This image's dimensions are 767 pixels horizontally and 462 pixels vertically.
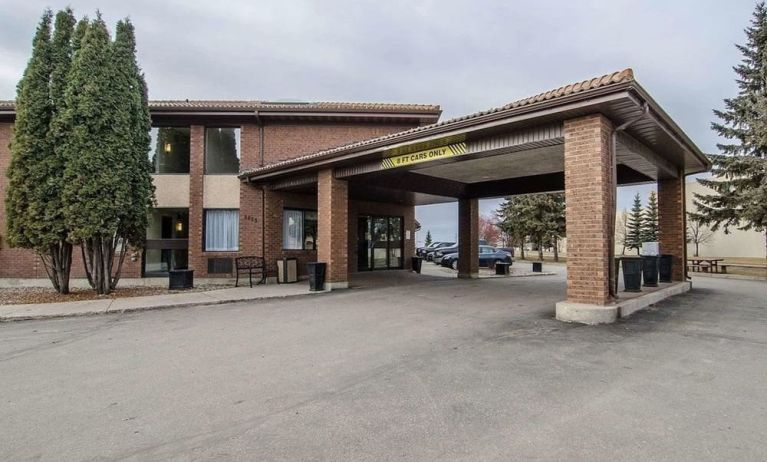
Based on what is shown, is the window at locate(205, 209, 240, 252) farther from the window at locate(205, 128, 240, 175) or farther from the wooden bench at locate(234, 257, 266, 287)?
the window at locate(205, 128, 240, 175)

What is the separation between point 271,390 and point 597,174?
577 centimetres

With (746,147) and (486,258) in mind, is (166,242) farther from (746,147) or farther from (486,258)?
(746,147)

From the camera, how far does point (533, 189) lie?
13.7 meters

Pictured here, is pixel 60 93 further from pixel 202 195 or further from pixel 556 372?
pixel 556 372

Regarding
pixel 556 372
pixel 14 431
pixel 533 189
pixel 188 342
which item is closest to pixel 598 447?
pixel 556 372

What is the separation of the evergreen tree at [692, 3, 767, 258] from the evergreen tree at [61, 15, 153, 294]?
2264 centimetres

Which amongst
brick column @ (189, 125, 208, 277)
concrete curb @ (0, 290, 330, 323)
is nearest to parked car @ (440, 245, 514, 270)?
brick column @ (189, 125, 208, 277)

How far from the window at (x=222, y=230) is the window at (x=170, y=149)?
196 cm

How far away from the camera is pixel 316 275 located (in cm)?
1162

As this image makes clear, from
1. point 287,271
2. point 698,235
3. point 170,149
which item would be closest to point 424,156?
point 287,271

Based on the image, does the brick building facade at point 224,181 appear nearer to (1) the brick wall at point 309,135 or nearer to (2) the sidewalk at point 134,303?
(1) the brick wall at point 309,135

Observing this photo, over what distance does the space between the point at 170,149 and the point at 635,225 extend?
4214cm

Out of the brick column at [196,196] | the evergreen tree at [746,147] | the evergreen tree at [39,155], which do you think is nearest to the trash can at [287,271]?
the brick column at [196,196]

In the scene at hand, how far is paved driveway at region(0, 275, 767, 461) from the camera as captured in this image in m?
2.94
